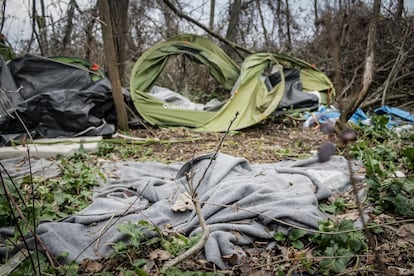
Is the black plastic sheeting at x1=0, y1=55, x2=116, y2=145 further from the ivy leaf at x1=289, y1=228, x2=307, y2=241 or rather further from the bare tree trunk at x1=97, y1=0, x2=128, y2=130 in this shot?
the ivy leaf at x1=289, y1=228, x2=307, y2=241

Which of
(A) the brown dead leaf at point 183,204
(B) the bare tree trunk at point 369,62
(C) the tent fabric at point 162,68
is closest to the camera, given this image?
(A) the brown dead leaf at point 183,204

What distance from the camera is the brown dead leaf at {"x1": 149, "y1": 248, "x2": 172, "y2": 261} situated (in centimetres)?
134

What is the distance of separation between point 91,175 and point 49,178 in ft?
1.07

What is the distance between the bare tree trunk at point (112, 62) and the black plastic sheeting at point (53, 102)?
0.17 m

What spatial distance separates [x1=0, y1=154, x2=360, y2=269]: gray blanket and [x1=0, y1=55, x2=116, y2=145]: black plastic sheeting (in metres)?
1.52

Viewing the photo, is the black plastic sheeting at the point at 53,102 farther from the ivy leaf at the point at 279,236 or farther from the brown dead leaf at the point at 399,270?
the brown dead leaf at the point at 399,270

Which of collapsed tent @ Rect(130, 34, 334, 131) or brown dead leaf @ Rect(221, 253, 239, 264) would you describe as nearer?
brown dead leaf @ Rect(221, 253, 239, 264)

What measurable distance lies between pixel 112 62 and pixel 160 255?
2703 mm

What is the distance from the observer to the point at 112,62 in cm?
355

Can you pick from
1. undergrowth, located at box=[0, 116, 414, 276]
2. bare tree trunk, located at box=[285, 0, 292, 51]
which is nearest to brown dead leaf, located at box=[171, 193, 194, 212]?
undergrowth, located at box=[0, 116, 414, 276]

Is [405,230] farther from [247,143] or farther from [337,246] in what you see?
[247,143]

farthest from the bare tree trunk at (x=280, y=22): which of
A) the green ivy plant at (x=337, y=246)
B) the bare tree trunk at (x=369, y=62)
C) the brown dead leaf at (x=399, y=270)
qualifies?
the brown dead leaf at (x=399, y=270)

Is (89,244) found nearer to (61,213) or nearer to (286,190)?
(61,213)

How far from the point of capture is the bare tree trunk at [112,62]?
10.7 feet
